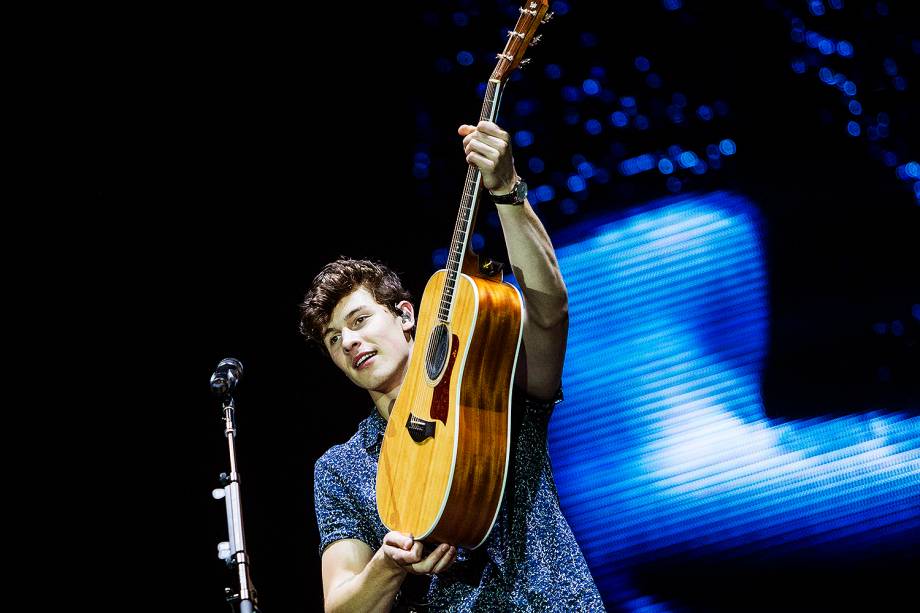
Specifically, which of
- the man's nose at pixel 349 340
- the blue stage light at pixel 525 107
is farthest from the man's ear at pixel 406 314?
the blue stage light at pixel 525 107

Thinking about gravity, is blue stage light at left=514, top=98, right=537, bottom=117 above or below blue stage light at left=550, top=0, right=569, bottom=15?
below

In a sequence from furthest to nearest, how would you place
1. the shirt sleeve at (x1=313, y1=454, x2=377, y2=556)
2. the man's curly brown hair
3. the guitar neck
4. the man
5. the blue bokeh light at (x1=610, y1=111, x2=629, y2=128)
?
the blue bokeh light at (x1=610, y1=111, x2=629, y2=128) → the man's curly brown hair → the shirt sleeve at (x1=313, y1=454, x2=377, y2=556) → the guitar neck → the man

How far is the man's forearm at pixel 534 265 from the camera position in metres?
2.26

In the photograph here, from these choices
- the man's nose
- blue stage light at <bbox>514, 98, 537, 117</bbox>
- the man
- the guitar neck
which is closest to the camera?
the man

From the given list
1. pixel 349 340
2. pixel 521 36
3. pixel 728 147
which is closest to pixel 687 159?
pixel 728 147

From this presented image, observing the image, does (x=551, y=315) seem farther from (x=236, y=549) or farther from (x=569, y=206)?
(x=569, y=206)

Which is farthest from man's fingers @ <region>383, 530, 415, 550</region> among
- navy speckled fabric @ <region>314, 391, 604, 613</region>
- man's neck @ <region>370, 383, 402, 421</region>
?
man's neck @ <region>370, 383, 402, 421</region>

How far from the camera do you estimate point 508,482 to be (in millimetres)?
2332

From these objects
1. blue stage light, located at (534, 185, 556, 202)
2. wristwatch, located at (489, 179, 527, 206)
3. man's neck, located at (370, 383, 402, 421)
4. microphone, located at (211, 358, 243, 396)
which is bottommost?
man's neck, located at (370, 383, 402, 421)

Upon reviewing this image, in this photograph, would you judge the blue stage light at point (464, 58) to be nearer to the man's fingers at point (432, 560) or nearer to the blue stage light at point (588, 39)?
the blue stage light at point (588, 39)

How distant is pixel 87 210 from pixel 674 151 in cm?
249

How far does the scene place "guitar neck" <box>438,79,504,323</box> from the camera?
7.53 ft

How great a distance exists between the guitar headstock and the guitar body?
1.86ft

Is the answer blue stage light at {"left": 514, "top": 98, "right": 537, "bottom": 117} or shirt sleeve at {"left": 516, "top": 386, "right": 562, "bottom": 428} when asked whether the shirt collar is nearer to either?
shirt sleeve at {"left": 516, "top": 386, "right": 562, "bottom": 428}
